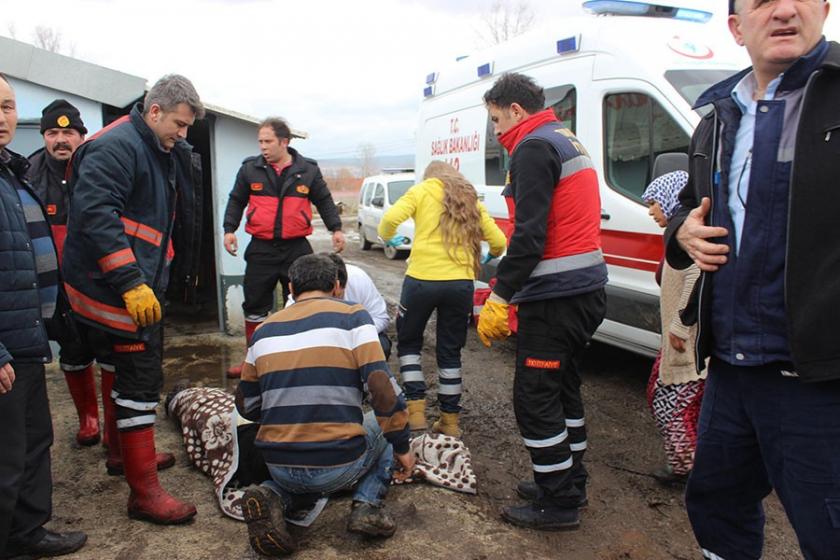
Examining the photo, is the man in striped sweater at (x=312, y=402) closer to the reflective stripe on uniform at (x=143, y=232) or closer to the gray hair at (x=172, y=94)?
the reflective stripe on uniform at (x=143, y=232)

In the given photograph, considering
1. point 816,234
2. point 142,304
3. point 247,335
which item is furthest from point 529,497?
point 247,335

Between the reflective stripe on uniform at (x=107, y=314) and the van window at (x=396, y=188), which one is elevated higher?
the van window at (x=396, y=188)

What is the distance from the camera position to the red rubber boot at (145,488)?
3158 mm

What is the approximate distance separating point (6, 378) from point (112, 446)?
1.58 m

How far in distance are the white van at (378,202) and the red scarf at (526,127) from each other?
32.6 feet

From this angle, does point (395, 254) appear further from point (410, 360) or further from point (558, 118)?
point (410, 360)

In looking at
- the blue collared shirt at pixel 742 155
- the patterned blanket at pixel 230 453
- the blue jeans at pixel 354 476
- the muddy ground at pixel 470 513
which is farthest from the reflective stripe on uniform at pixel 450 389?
the blue collared shirt at pixel 742 155

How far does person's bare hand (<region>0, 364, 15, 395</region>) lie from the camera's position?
231cm

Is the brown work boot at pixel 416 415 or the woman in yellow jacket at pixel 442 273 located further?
the brown work boot at pixel 416 415

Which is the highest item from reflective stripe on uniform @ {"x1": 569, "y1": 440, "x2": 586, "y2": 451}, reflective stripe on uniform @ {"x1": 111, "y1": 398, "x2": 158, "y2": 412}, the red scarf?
the red scarf

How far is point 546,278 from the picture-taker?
304 cm

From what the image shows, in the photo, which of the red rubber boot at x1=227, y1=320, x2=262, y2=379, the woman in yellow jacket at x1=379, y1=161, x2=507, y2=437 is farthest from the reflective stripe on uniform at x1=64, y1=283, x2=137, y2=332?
the red rubber boot at x1=227, y1=320, x2=262, y2=379

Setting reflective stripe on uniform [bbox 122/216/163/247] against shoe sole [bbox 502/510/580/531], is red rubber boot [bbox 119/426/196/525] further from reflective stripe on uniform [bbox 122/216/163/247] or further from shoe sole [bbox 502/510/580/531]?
shoe sole [bbox 502/510/580/531]

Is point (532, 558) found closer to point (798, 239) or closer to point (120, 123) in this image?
point (798, 239)
